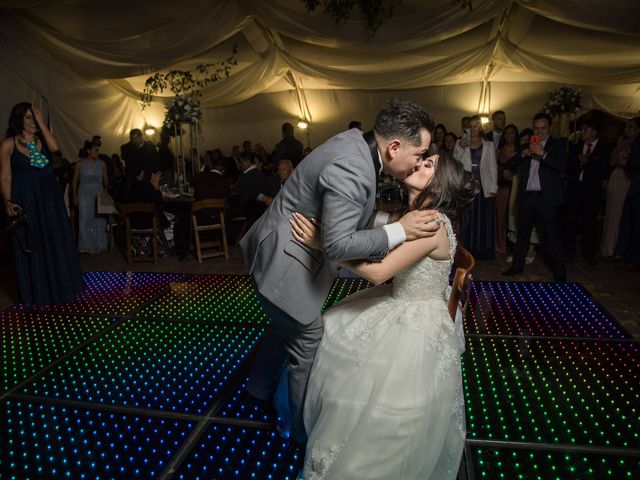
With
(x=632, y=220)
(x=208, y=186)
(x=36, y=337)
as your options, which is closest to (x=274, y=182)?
(x=208, y=186)

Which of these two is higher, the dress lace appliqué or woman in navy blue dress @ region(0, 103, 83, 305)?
woman in navy blue dress @ region(0, 103, 83, 305)

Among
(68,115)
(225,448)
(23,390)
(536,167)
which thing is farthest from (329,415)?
(68,115)

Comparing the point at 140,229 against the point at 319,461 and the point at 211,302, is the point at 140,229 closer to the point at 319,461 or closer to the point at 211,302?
the point at 211,302

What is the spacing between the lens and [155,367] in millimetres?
2861

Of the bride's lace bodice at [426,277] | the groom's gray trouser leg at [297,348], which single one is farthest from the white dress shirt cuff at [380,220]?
the groom's gray trouser leg at [297,348]

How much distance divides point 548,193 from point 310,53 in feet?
16.9

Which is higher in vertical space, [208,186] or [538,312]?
[208,186]

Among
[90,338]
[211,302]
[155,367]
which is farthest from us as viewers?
[211,302]

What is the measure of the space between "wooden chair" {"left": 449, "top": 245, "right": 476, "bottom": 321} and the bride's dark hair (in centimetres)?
19

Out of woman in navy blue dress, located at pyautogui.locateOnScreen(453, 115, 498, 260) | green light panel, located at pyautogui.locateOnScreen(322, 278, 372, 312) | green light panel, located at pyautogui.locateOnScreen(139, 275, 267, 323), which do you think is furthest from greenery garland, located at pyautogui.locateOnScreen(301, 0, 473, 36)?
green light panel, located at pyautogui.locateOnScreen(139, 275, 267, 323)

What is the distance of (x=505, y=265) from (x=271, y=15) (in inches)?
161

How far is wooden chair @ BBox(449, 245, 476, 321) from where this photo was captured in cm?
186

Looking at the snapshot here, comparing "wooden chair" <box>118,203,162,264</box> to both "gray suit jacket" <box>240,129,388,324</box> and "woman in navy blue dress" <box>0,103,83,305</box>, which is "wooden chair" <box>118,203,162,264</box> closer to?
"woman in navy blue dress" <box>0,103,83,305</box>

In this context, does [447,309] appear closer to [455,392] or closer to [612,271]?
[455,392]
